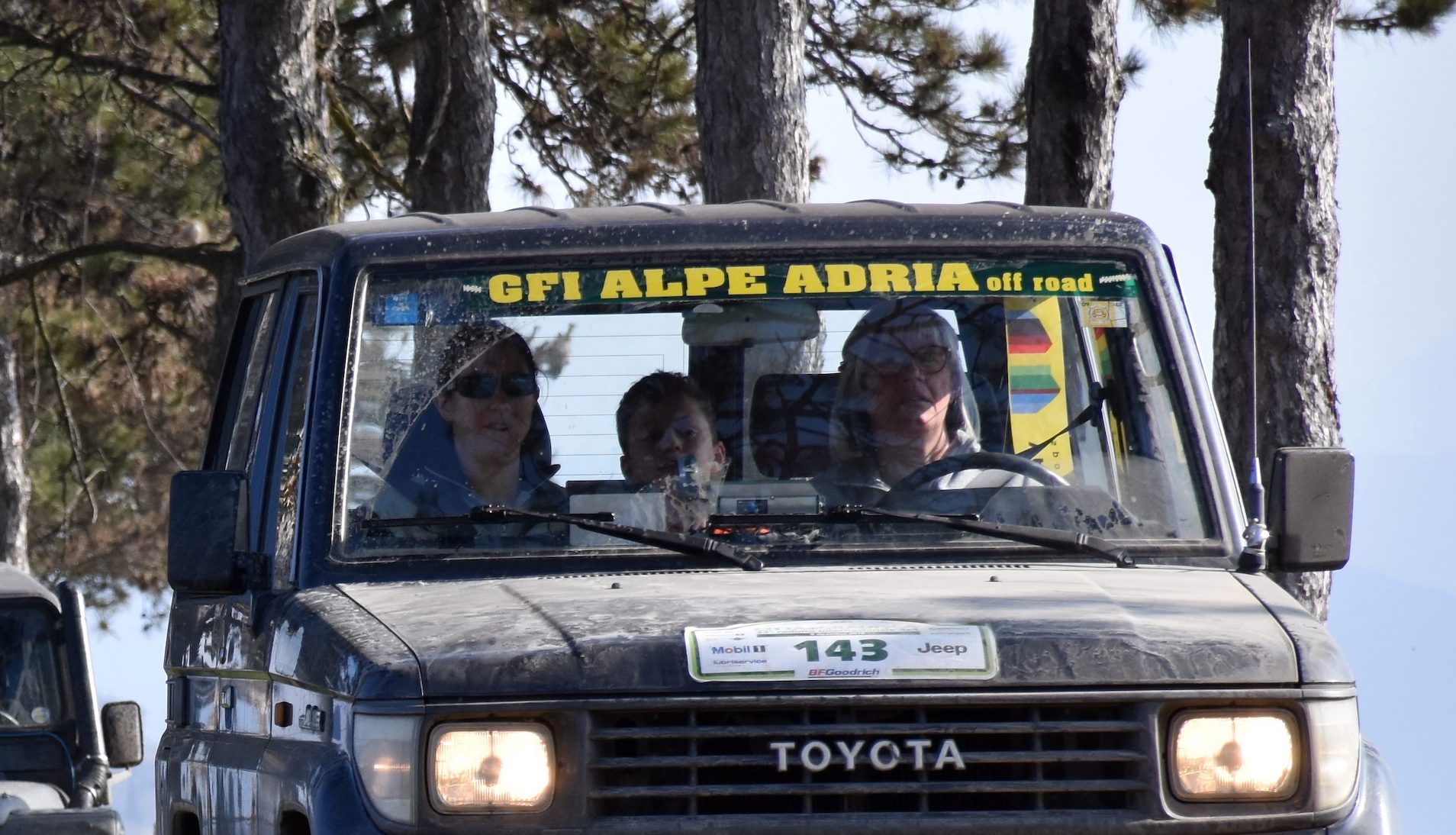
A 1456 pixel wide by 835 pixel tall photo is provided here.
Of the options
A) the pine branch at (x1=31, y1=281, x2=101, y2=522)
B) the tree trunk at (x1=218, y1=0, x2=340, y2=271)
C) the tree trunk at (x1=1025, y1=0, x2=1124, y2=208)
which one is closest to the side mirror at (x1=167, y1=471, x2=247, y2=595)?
the tree trunk at (x1=218, y1=0, x2=340, y2=271)

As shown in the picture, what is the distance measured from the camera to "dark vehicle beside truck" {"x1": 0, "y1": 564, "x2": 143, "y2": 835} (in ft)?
32.4

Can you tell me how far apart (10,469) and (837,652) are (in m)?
20.9

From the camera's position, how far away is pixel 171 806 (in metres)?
5.00

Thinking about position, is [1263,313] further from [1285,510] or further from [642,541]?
[642,541]

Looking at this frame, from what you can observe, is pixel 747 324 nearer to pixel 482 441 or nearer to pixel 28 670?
pixel 482 441

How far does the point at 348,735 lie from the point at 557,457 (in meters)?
0.92

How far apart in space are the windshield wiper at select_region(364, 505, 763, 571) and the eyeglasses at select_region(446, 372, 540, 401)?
30 cm

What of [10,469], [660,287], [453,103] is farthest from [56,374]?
[660,287]

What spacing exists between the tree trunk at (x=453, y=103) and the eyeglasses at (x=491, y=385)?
12.0m

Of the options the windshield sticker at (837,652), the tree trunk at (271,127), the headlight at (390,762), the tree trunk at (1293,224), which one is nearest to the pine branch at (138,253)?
the tree trunk at (271,127)

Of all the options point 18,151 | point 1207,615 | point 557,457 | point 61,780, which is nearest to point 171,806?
point 557,457

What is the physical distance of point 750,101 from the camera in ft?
37.9

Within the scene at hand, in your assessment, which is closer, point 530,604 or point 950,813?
point 950,813

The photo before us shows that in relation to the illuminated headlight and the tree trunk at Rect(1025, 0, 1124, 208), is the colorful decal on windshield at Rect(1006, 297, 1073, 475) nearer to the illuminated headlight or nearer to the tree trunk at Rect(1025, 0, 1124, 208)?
the illuminated headlight
